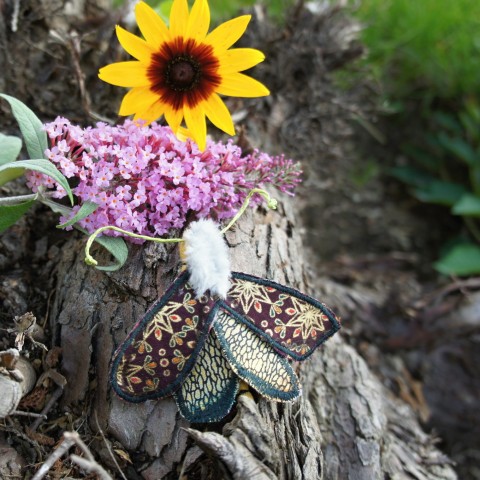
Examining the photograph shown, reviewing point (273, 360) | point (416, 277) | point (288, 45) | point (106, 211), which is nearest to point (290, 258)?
point (273, 360)

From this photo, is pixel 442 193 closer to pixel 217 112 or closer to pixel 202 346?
pixel 217 112

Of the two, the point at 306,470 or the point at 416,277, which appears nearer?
the point at 306,470

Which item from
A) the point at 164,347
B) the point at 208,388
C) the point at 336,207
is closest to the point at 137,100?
the point at 164,347

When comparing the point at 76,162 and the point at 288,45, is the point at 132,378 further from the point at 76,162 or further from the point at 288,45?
the point at 288,45

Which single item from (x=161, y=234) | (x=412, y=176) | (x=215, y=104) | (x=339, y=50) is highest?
(x=339, y=50)

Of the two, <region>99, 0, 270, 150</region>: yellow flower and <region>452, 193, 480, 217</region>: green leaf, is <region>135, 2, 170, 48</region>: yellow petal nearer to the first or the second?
<region>99, 0, 270, 150</region>: yellow flower

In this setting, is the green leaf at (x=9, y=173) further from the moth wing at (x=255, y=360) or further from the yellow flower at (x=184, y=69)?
the moth wing at (x=255, y=360)

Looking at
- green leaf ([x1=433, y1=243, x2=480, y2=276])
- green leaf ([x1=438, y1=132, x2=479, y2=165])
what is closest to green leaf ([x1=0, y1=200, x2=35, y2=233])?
green leaf ([x1=433, y1=243, x2=480, y2=276])
